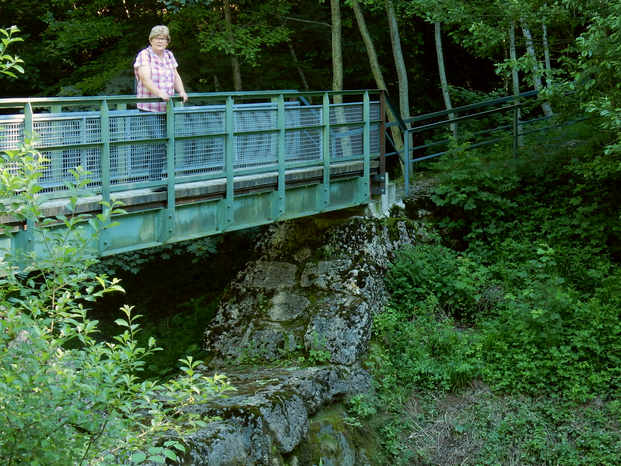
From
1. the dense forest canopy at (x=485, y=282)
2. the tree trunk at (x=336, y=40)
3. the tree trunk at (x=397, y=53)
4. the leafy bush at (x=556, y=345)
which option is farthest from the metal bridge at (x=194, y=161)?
the tree trunk at (x=397, y=53)

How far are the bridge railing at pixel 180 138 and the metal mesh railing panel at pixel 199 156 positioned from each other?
11 millimetres

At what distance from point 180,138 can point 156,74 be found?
34.9 inches

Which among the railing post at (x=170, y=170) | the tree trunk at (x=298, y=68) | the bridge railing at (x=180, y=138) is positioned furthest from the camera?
the tree trunk at (x=298, y=68)

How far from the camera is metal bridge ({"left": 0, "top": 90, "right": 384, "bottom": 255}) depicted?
22.7ft

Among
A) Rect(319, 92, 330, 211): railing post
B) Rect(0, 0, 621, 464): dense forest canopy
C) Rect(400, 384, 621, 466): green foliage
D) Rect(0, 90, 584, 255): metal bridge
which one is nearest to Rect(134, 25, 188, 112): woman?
Rect(0, 90, 584, 255): metal bridge

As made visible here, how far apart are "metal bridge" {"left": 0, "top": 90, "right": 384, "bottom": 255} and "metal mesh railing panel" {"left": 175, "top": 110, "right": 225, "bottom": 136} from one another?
0.01 meters

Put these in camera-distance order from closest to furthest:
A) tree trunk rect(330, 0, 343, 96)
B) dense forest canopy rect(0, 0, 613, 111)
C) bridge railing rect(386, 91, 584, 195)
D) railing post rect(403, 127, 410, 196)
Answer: railing post rect(403, 127, 410, 196) → bridge railing rect(386, 91, 584, 195) → tree trunk rect(330, 0, 343, 96) → dense forest canopy rect(0, 0, 613, 111)

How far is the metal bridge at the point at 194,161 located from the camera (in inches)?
272

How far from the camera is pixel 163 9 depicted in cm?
1775

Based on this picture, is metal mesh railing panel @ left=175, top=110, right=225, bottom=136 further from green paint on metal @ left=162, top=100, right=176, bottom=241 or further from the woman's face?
the woman's face

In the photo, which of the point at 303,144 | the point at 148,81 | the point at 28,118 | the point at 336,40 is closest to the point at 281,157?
the point at 303,144

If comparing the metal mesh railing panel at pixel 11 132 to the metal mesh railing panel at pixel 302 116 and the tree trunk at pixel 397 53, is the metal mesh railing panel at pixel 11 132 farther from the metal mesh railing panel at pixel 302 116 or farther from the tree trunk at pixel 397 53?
the tree trunk at pixel 397 53

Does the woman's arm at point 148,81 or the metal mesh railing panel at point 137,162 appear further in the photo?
the woman's arm at point 148,81

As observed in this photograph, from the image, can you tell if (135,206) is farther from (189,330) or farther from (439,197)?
(439,197)
